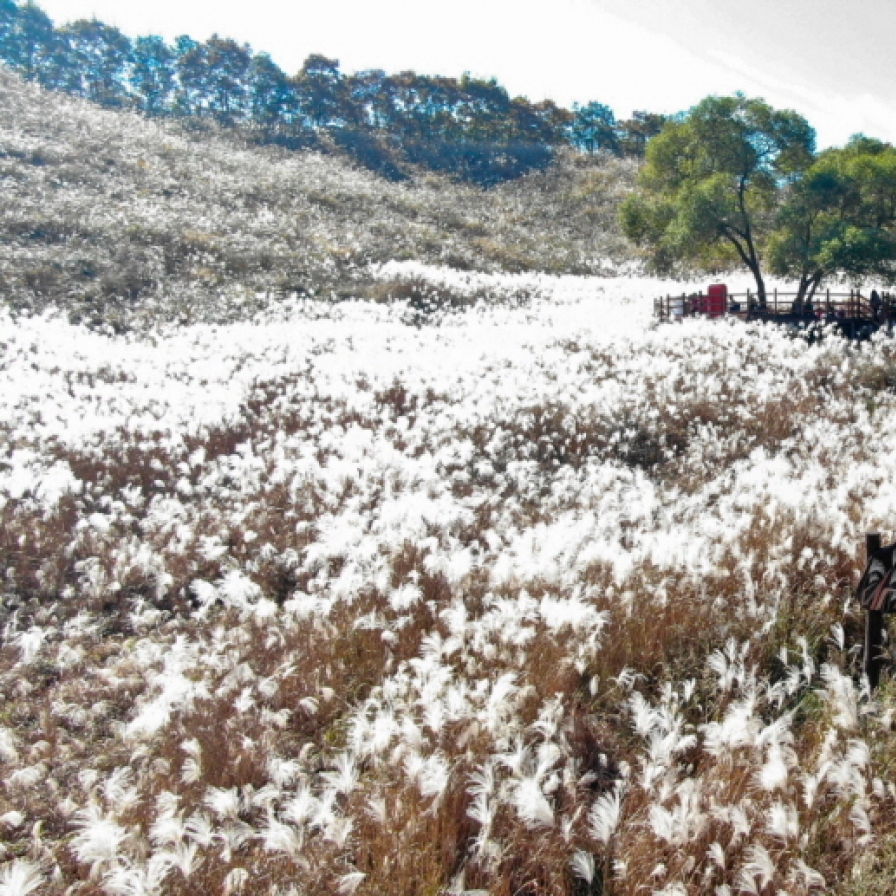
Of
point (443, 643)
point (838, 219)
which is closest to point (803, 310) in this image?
point (838, 219)

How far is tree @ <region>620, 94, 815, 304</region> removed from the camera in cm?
2316

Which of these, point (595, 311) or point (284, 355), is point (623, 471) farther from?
point (595, 311)

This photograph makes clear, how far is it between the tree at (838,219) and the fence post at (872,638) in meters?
20.9

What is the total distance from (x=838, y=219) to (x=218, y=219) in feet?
95.0

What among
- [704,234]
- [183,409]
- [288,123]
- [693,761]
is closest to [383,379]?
[183,409]

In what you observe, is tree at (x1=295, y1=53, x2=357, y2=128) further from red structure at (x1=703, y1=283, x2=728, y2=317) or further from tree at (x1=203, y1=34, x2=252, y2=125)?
red structure at (x1=703, y1=283, x2=728, y2=317)

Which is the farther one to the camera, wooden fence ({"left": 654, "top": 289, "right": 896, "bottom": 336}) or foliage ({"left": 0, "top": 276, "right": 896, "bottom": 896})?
wooden fence ({"left": 654, "top": 289, "right": 896, "bottom": 336})

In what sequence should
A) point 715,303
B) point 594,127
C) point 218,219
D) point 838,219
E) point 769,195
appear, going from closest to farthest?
1. point 838,219
2. point 715,303
3. point 769,195
4. point 218,219
5. point 594,127

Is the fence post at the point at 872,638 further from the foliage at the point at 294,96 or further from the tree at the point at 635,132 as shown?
the tree at the point at 635,132

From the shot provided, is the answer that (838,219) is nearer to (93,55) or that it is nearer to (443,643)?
(443,643)

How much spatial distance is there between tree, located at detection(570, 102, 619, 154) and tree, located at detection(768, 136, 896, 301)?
190 feet

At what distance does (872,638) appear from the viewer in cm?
358

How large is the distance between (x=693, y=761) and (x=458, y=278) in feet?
95.0

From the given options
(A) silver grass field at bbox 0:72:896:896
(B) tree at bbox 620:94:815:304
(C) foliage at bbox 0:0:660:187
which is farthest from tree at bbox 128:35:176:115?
(A) silver grass field at bbox 0:72:896:896
